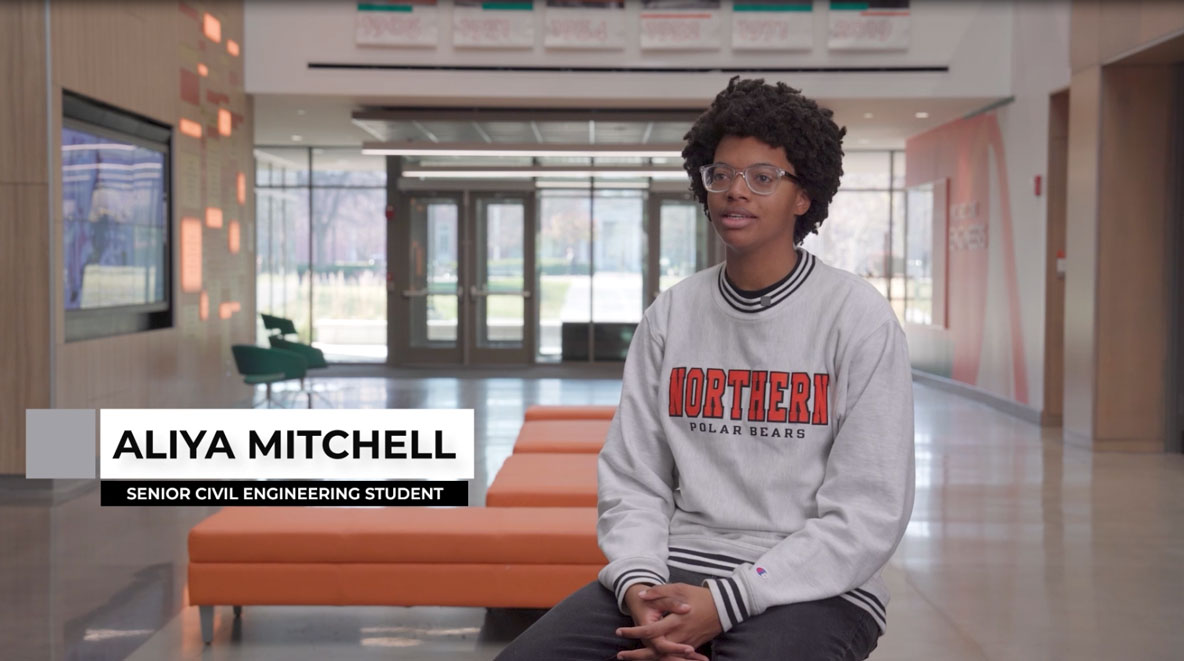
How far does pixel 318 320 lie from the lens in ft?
60.9

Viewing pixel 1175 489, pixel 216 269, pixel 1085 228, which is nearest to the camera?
pixel 1175 489

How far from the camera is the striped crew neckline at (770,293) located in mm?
2277

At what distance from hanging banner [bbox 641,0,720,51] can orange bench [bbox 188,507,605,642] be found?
27.2ft

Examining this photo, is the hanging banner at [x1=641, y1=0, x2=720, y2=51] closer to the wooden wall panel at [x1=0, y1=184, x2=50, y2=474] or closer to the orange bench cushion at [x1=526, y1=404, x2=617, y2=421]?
the orange bench cushion at [x1=526, y1=404, x2=617, y2=421]

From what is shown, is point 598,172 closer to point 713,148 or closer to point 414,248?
point 414,248

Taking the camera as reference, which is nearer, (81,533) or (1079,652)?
(1079,652)

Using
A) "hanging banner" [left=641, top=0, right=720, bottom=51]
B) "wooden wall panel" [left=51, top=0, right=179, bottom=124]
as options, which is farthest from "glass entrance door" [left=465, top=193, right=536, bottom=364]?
"wooden wall panel" [left=51, top=0, right=179, bottom=124]

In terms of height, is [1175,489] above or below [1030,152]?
below

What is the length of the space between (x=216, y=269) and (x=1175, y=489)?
8.10m

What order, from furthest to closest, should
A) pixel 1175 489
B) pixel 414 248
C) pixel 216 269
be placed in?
pixel 414 248, pixel 216 269, pixel 1175 489

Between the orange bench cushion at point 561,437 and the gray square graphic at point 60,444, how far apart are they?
9.65ft

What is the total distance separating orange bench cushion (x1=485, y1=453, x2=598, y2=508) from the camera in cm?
507

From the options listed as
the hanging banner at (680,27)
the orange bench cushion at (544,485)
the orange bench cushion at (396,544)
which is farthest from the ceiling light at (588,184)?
the orange bench cushion at (396,544)

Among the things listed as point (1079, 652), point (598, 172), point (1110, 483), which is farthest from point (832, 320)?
point (598, 172)
